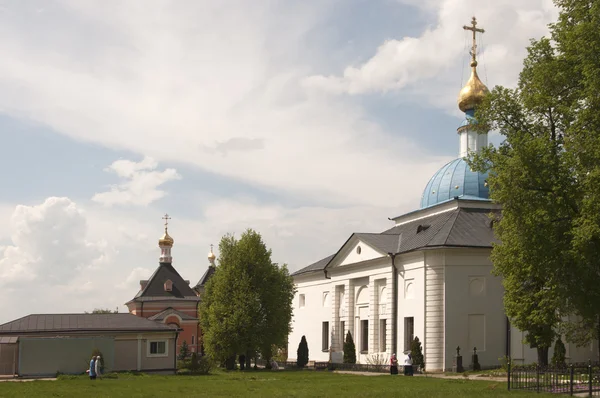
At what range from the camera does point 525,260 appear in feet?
90.6

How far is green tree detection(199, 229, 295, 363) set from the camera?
4541cm

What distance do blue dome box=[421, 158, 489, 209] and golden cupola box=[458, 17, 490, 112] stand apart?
11.7ft

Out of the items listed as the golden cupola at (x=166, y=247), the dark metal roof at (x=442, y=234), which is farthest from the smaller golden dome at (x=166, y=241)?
the dark metal roof at (x=442, y=234)

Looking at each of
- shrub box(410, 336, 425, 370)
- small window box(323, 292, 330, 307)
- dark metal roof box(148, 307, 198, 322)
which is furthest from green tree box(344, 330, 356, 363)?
dark metal roof box(148, 307, 198, 322)

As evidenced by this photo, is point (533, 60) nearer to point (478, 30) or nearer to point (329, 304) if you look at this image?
point (478, 30)

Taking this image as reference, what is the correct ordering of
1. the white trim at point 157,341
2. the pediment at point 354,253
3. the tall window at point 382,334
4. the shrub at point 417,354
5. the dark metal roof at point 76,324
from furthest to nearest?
the pediment at point 354,253 → the tall window at point 382,334 → the white trim at point 157,341 → the shrub at point 417,354 → the dark metal roof at point 76,324

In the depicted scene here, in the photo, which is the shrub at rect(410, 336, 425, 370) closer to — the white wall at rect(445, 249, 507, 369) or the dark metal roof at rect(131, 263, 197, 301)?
the white wall at rect(445, 249, 507, 369)

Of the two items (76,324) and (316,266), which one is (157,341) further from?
(316,266)

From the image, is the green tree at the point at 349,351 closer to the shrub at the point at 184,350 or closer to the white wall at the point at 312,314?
the white wall at the point at 312,314

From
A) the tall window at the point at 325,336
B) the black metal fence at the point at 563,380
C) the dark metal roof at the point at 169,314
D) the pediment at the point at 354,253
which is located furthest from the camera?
the dark metal roof at the point at 169,314

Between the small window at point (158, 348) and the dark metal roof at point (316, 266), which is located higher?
the dark metal roof at point (316, 266)

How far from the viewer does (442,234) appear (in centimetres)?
4119

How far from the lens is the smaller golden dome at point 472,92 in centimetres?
4788

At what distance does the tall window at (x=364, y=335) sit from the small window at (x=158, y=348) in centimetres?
1253
